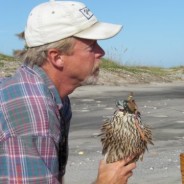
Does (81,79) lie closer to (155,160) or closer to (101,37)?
(101,37)

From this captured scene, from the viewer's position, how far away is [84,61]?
303cm

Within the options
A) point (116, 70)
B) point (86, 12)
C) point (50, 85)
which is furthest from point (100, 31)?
point (116, 70)

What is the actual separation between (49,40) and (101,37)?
0.87ft

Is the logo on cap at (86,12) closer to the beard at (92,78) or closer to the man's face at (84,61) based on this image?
the man's face at (84,61)

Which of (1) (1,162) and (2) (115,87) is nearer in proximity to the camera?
(1) (1,162)

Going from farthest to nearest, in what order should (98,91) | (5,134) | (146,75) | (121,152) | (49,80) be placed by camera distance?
1. (146,75)
2. (98,91)
3. (121,152)
4. (49,80)
5. (5,134)

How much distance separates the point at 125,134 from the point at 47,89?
2.76ft

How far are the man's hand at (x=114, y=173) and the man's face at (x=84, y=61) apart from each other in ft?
1.62

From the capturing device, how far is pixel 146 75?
2716 cm

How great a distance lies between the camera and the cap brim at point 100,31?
118 inches

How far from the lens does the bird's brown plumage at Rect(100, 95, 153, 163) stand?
337cm

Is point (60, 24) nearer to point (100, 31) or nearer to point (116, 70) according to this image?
point (100, 31)

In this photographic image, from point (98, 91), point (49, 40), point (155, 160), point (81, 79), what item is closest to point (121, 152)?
point (81, 79)

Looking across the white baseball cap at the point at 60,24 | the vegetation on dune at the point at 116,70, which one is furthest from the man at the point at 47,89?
the vegetation on dune at the point at 116,70
